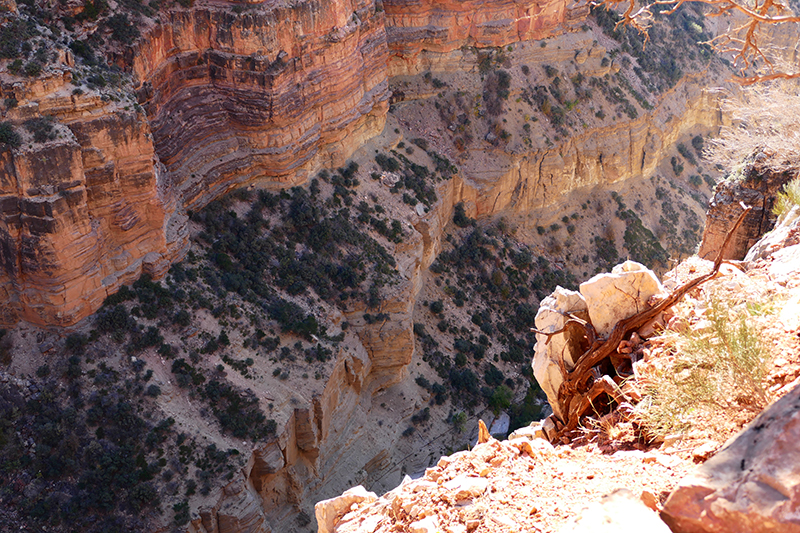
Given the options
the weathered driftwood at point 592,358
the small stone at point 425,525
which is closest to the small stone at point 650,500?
the small stone at point 425,525

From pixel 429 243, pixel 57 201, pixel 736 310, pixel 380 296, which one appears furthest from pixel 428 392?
pixel 736 310

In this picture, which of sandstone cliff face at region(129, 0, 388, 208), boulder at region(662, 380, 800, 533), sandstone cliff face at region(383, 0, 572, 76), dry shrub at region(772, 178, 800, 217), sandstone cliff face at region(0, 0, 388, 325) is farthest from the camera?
sandstone cliff face at region(383, 0, 572, 76)

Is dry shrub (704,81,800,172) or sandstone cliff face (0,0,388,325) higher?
sandstone cliff face (0,0,388,325)

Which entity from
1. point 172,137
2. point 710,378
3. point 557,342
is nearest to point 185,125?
→ point 172,137

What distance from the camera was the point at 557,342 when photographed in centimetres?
1191

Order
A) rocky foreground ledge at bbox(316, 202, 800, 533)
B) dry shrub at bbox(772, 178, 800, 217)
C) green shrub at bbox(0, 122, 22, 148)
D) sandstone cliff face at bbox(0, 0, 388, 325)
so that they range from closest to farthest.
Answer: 1. rocky foreground ledge at bbox(316, 202, 800, 533)
2. dry shrub at bbox(772, 178, 800, 217)
3. green shrub at bbox(0, 122, 22, 148)
4. sandstone cliff face at bbox(0, 0, 388, 325)

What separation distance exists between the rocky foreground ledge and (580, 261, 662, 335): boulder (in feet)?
2.29

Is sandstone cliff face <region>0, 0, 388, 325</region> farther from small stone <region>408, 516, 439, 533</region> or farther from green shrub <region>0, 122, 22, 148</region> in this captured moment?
small stone <region>408, 516, 439, 533</region>

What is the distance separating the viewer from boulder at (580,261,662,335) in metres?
11.3

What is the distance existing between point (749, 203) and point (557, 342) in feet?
38.2

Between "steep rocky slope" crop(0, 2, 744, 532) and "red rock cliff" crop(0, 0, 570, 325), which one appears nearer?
"red rock cliff" crop(0, 0, 570, 325)

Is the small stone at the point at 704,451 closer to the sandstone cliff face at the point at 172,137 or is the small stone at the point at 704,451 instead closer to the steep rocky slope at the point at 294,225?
the steep rocky slope at the point at 294,225

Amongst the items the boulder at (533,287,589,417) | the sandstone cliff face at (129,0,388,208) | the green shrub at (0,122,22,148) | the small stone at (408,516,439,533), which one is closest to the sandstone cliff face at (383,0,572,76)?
the sandstone cliff face at (129,0,388,208)

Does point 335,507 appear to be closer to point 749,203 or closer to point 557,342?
point 557,342
